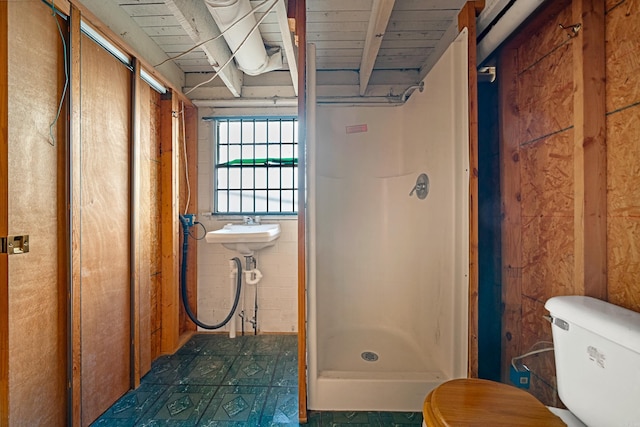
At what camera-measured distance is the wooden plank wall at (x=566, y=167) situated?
90 centimetres

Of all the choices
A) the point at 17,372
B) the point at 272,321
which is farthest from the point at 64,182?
the point at 272,321

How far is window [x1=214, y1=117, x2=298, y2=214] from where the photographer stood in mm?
2383

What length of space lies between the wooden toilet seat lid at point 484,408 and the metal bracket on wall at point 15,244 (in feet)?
5.20

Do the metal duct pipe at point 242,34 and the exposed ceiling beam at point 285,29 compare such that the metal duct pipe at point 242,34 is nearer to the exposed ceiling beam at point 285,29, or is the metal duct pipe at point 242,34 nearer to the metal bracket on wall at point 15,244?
the exposed ceiling beam at point 285,29

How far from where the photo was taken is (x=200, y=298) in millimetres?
2295

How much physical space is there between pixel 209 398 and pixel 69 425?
0.61 metres

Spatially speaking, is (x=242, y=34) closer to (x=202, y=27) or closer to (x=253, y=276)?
(x=202, y=27)

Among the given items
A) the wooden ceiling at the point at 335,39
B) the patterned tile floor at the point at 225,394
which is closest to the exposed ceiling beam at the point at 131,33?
the wooden ceiling at the point at 335,39

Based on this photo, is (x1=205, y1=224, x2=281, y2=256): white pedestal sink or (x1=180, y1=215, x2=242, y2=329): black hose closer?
(x1=205, y1=224, x2=281, y2=256): white pedestal sink

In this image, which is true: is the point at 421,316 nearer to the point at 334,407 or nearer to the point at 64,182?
the point at 334,407

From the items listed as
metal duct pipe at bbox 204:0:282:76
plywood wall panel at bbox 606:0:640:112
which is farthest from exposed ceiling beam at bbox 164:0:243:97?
plywood wall panel at bbox 606:0:640:112

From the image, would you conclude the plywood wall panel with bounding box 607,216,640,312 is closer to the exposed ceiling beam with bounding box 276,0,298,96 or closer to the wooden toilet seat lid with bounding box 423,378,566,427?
the wooden toilet seat lid with bounding box 423,378,566,427

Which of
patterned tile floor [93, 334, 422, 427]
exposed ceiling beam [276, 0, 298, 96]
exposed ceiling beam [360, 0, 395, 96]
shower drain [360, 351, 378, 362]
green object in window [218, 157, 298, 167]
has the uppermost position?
exposed ceiling beam [360, 0, 395, 96]

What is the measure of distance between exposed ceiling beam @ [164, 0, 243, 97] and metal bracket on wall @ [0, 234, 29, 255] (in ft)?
4.13
